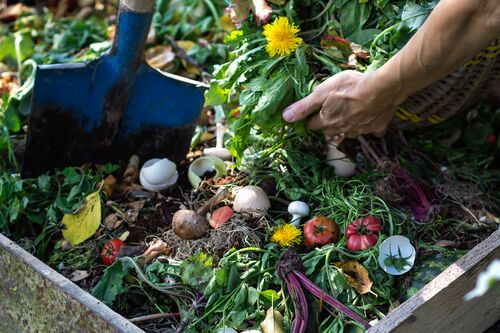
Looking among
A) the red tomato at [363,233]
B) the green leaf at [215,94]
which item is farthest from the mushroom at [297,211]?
the green leaf at [215,94]

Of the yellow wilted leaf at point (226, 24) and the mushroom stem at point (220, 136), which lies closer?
the mushroom stem at point (220, 136)

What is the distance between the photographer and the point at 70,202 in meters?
2.20

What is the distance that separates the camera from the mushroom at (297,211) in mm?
1991

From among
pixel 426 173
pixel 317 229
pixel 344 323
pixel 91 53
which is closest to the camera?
pixel 344 323

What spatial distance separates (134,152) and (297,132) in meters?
0.62

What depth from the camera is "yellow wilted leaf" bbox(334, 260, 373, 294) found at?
1752 mm

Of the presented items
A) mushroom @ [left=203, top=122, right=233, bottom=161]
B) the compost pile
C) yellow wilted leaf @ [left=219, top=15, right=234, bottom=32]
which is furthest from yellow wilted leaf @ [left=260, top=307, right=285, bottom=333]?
yellow wilted leaf @ [left=219, top=15, right=234, bottom=32]

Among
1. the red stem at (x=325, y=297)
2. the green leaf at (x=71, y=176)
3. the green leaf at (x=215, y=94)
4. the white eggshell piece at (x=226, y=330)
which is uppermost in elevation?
the green leaf at (x=215, y=94)

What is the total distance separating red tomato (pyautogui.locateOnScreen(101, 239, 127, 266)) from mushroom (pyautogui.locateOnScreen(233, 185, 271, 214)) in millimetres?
338

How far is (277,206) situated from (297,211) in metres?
0.12

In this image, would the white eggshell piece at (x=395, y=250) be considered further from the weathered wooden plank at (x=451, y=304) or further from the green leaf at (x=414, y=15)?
the green leaf at (x=414, y=15)

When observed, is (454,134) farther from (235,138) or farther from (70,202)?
(70,202)

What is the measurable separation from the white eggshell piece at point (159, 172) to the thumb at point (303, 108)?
44 centimetres

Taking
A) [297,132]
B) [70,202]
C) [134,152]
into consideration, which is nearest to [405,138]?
[297,132]
